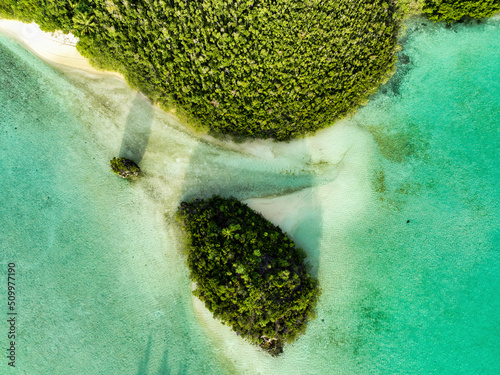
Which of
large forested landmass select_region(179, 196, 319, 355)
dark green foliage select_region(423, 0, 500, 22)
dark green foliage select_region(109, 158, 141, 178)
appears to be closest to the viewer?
large forested landmass select_region(179, 196, 319, 355)

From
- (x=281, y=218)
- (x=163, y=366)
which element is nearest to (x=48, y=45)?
(x=281, y=218)

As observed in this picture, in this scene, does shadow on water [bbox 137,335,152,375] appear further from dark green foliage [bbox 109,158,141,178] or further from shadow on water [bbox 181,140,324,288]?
dark green foliage [bbox 109,158,141,178]

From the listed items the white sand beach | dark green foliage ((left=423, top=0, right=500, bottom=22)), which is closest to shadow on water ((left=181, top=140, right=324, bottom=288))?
the white sand beach

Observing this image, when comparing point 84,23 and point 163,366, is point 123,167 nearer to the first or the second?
point 84,23

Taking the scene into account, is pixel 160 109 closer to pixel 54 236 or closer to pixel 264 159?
pixel 264 159

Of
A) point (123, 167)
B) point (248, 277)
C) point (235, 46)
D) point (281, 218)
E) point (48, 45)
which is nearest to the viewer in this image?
point (248, 277)
